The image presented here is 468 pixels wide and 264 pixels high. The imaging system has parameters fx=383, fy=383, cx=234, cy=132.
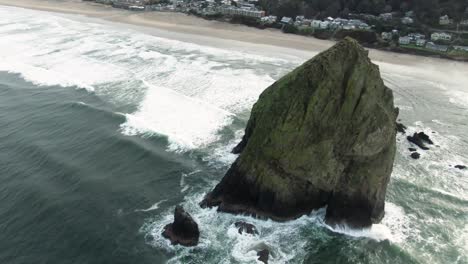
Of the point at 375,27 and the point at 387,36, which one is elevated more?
the point at 375,27

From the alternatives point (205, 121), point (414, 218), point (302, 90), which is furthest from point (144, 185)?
point (414, 218)

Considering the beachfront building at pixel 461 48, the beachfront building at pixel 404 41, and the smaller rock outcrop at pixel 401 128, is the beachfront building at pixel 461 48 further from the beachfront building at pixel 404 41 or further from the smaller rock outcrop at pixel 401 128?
the smaller rock outcrop at pixel 401 128

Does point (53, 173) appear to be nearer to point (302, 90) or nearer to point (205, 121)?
point (205, 121)

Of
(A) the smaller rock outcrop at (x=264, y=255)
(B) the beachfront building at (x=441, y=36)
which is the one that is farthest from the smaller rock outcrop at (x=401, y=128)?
(B) the beachfront building at (x=441, y=36)

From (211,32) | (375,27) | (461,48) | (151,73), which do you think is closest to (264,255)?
(151,73)

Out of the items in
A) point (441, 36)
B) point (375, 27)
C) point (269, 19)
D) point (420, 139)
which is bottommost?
point (420, 139)

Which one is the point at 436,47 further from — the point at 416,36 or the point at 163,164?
the point at 163,164
